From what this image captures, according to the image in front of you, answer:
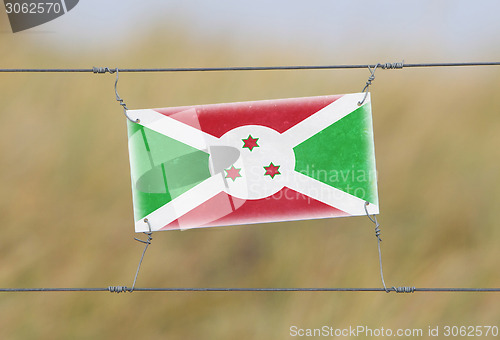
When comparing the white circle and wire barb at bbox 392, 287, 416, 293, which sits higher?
the white circle

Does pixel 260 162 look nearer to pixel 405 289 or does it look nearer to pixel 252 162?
pixel 252 162

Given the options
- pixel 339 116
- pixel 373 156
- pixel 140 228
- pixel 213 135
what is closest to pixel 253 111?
pixel 213 135

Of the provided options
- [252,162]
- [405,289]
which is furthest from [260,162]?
[405,289]

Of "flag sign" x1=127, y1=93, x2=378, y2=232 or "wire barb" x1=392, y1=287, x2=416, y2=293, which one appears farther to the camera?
"flag sign" x1=127, y1=93, x2=378, y2=232

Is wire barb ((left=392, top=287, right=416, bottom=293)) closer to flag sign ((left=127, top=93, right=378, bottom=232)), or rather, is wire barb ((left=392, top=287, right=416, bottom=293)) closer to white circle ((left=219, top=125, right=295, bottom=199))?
flag sign ((left=127, top=93, right=378, bottom=232))

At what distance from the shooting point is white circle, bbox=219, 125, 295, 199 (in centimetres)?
281

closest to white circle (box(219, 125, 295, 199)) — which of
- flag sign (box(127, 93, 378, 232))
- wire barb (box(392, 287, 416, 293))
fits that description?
flag sign (box(127, 93, 378, 232))

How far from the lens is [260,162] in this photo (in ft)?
9.23

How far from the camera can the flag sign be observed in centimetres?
279

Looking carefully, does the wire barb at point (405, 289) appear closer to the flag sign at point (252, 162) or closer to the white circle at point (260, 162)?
the flag sign at point (252, 162)

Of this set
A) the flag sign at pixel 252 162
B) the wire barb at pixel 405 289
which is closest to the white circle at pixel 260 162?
the flag sign at pixel 252 162

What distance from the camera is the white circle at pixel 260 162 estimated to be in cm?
281

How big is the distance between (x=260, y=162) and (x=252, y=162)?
0.13 feet

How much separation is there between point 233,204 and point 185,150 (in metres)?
0.35
